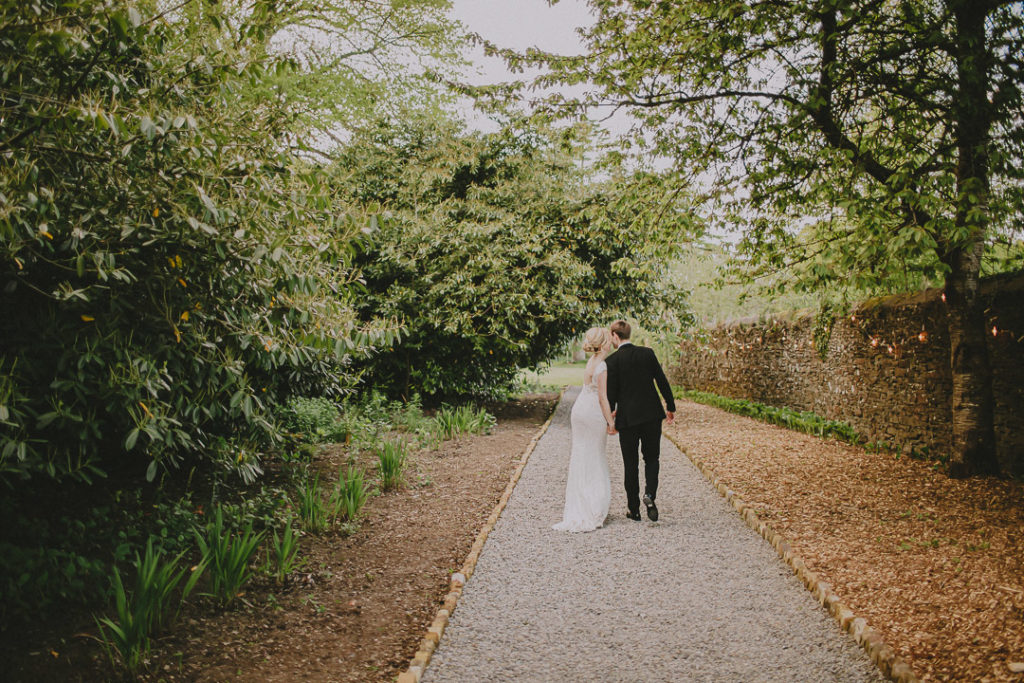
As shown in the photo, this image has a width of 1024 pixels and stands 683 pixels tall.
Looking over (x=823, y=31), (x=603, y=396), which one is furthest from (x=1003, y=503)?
(x=823, y=31)

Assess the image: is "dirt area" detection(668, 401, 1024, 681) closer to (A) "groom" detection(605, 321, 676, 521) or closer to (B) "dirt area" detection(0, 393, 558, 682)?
(A) "groom" detection(605, 321, 676, 521)

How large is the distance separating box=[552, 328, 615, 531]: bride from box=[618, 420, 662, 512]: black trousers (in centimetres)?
19

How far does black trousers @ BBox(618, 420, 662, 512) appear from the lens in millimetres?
5961

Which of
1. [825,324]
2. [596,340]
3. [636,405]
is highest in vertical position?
[825,324]

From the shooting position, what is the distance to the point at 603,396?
6082mm

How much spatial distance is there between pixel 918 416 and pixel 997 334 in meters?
1.79

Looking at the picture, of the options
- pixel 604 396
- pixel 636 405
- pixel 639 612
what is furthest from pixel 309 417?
pixel 639 612

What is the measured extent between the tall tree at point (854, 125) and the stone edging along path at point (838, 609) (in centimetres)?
253

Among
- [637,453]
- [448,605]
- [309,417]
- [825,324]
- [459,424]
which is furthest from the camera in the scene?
[459,424]

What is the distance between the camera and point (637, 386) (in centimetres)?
592

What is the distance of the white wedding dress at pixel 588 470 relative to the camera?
5.89 m

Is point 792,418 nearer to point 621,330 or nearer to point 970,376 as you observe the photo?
point 970,376

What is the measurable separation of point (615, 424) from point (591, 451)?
0.37 metres

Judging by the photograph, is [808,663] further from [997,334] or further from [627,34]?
[627,34]
